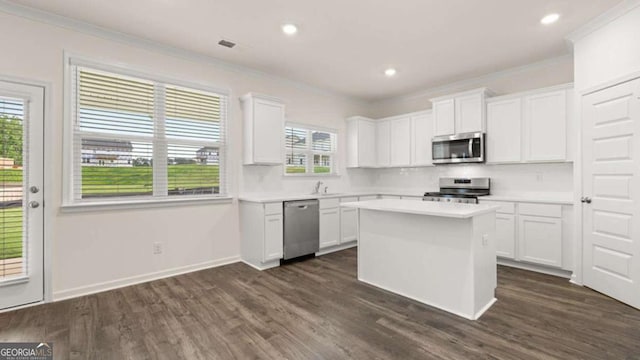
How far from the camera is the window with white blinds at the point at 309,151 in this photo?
5.03m

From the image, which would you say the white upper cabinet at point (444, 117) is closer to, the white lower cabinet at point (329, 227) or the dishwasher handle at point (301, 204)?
the white lower cabinet at point (329, 227)

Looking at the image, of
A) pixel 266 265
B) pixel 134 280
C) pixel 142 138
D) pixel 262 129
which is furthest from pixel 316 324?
pixel 142 138

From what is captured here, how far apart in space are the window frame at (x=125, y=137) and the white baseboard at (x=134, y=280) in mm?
803

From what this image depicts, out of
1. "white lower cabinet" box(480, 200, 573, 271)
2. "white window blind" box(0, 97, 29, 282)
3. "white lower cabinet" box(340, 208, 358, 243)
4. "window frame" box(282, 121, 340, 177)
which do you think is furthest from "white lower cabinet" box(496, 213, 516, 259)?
"white window blind" box(0, 97, 29, 282)

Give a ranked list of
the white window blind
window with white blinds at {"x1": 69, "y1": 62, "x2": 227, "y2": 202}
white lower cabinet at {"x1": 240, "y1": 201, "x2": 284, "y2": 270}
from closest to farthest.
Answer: the white window blind
window with white blinds at {"x1": 69, "y1": 62, "x2": 227, "y2": 202}
white lower cabinet at {"x1": 240, "y1": 201, "x2": 284, "y2": 270}

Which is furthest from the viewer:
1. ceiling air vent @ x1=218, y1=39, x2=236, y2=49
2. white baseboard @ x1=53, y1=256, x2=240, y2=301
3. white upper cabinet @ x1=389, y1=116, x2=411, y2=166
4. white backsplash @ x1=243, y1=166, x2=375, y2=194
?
white upper cabinet @ x1=389, y1=116, x2=411, y2=166

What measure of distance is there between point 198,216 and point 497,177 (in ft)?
→ 14.4

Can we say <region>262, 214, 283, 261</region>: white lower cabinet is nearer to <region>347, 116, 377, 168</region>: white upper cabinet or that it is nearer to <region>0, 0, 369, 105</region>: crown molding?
<region>0, 0, 369, 105</region>: crown molding

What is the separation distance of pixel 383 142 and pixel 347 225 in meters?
1.94

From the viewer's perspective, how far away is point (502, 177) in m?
4.55

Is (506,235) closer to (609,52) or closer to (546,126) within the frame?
(546,126)

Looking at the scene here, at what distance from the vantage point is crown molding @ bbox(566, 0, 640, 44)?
2.73m

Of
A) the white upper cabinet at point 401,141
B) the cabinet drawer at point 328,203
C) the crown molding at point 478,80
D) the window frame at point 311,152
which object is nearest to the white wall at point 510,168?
the crown molding at point 478,80

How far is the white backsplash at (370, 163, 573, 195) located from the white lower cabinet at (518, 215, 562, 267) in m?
0.71
